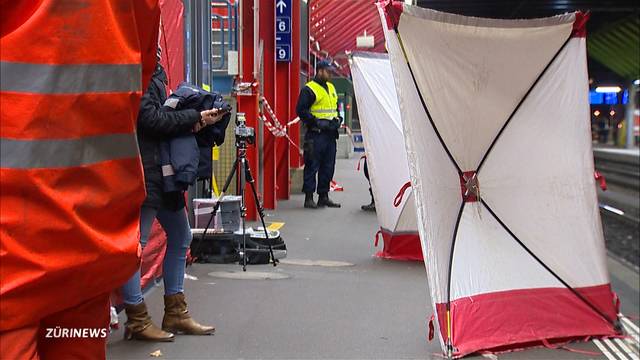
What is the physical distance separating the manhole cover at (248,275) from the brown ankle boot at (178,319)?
1.77m

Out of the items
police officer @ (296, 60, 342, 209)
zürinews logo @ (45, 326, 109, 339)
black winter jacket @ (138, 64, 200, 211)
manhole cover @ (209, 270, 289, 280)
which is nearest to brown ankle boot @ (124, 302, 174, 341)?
black winter jacket @ (138, 64, 200, 211)

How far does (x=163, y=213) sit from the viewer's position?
15.6 feet

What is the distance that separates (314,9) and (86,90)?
639 inches

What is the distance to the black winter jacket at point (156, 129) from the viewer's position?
169 inches

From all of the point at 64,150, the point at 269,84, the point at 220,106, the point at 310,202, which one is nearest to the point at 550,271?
the point at 220,106

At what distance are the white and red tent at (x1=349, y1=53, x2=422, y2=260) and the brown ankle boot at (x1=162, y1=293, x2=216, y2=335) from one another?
2902 mm

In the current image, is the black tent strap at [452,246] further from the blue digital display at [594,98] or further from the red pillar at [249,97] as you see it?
the red pillar at [249,97]

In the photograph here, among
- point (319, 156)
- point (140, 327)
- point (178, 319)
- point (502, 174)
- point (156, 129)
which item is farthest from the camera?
point (319, 156)

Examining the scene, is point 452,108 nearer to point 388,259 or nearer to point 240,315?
point 240,315

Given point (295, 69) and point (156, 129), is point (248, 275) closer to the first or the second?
point (156, 129)

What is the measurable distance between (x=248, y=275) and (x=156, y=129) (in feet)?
9.63

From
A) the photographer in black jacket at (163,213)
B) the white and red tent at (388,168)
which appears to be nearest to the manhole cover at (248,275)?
the white and red tent at (388,168)

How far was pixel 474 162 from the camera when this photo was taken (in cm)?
520

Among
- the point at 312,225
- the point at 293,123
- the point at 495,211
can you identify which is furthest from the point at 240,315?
the point at 293,123
